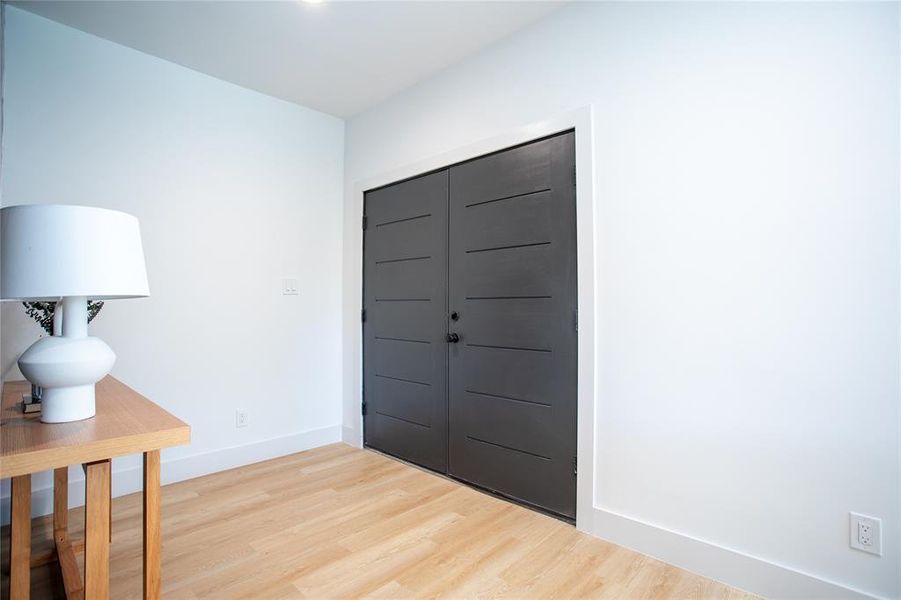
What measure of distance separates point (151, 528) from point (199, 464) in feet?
6.70

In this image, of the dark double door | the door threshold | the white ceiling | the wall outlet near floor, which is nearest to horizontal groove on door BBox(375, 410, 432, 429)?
the dark double door

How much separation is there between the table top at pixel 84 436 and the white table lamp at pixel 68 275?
8 centimetres

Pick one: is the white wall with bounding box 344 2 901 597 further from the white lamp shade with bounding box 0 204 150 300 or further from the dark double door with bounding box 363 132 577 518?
the white lamp shade with bounding box 0 204 150 300

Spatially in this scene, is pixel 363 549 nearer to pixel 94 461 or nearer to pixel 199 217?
pixel 94 461

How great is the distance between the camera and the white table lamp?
1132 mm

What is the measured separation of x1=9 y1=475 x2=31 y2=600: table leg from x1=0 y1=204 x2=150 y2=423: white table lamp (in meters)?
0.30

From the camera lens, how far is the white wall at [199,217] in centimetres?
245

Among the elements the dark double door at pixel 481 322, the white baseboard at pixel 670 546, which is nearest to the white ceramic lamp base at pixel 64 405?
the white baseboard at pixel 670 546

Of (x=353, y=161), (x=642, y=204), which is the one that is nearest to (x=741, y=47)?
(x=642, y=204)

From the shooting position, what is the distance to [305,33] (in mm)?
2549

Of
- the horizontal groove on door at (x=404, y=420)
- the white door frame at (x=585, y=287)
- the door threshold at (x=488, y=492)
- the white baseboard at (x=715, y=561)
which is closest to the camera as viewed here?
the white baseboard at (x=715, y=561)

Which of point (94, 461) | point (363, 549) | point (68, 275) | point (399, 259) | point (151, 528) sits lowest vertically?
point (363, 549)

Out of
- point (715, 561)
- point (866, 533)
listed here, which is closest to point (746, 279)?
point (866, 533)

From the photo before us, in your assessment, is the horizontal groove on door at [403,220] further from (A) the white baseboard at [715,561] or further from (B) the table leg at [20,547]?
(B) the table leg at [20,547]
